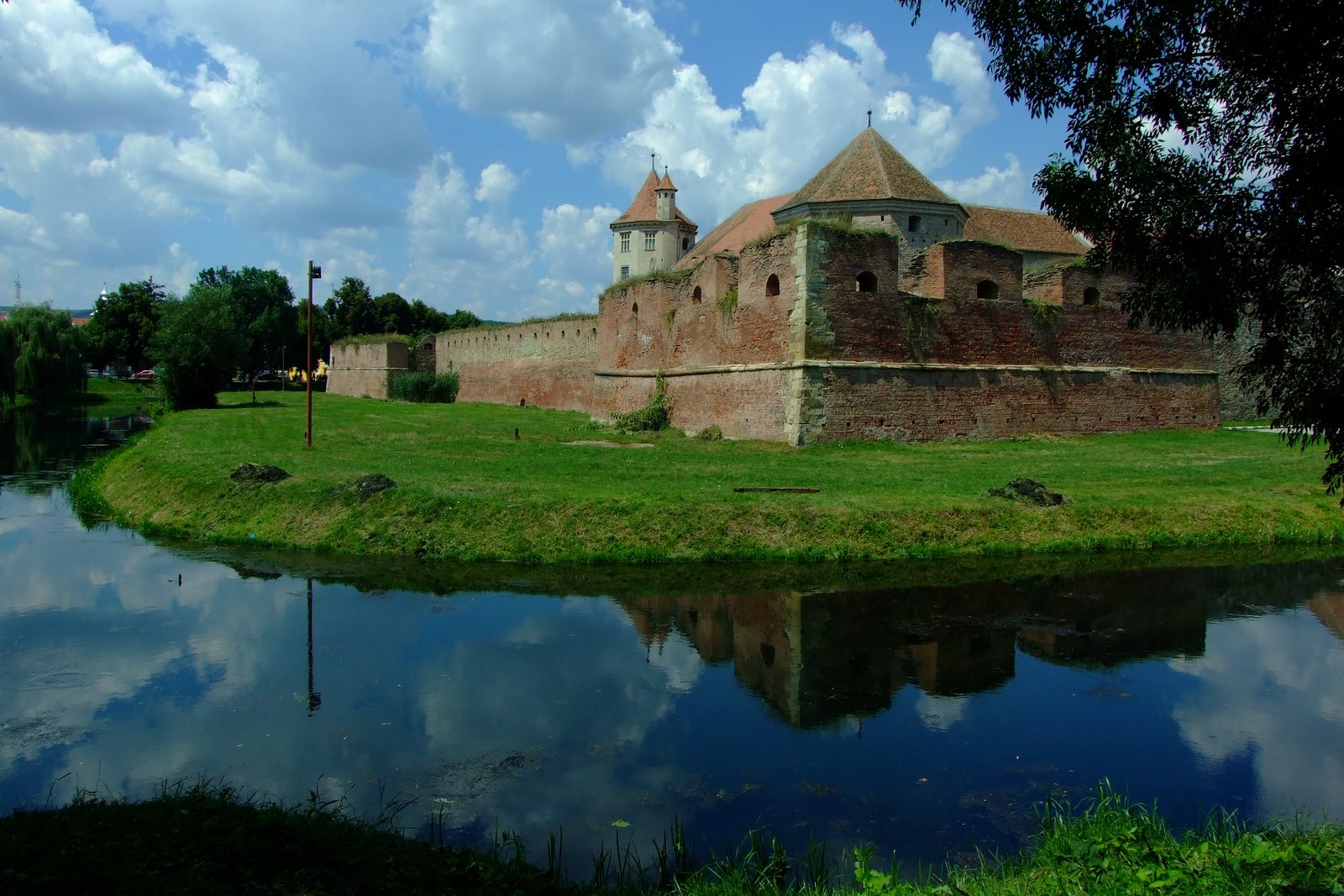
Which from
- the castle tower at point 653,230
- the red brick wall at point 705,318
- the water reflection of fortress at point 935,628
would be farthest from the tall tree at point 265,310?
the water reflection of fortress at point 935,628

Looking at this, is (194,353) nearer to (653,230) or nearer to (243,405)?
(243,405)

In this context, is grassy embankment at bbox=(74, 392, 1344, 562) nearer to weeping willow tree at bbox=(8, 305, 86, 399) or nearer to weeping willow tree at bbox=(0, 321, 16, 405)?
weeping willow tree at bbox=(0, 321, 16, 405)

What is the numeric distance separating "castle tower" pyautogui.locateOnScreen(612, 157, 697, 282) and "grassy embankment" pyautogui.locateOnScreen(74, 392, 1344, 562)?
40.7 metres

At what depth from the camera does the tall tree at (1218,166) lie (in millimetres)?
3947

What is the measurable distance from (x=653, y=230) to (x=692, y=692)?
174ft

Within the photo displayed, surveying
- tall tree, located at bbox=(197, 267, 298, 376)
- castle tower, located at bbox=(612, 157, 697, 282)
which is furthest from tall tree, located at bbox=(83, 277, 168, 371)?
castle tower, located at bbox=(612, 157, 697, 282)

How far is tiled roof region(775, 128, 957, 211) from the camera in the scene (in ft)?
92.9

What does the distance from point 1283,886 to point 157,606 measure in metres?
9.10

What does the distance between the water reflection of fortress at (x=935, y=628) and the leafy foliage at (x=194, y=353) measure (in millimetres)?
35666

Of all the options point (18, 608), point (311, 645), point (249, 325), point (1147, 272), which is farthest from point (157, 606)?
point (249, 325)

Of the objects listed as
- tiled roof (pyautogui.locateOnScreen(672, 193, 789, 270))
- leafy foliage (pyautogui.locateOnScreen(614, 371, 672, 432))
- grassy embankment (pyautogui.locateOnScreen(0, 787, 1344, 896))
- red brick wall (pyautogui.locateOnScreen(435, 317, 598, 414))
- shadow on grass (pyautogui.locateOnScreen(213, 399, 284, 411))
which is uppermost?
tiled roof (pyautogui.locateOnScreen(672, 193, 789, 270))

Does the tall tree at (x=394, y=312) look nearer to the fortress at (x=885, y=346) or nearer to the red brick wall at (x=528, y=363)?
the red brick wall at (x=528, y=363)

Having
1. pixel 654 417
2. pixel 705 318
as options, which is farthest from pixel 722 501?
pixel 654 417

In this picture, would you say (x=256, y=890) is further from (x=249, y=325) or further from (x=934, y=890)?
(x=249, y=325)
